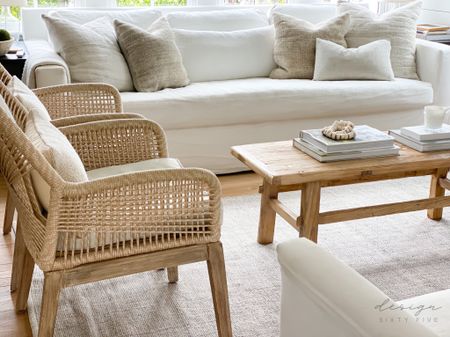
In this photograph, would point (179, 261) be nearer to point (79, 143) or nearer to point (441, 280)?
point (79, 143)

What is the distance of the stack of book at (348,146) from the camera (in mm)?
2824

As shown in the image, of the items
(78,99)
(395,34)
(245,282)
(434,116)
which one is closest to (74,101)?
(78,99)

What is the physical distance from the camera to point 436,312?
5.67ft

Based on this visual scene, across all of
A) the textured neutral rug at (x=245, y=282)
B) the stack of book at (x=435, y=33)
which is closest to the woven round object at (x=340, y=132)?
the textured neutral rug at (x=245, y=282)

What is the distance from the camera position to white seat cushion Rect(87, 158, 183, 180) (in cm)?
261

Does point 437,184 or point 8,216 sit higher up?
point 437,184

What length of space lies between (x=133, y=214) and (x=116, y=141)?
0.65m

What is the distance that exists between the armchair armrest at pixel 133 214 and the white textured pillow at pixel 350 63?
7.63 feet

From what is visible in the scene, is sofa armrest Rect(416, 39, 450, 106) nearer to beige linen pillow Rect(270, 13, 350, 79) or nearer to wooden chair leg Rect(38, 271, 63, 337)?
beige linen pillow Rect(270, 13, 350, 79)

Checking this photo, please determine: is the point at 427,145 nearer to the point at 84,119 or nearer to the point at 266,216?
the point at 266,216

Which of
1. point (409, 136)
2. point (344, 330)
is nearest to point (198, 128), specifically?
point (409, 136)

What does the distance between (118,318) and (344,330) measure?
1.36 meters

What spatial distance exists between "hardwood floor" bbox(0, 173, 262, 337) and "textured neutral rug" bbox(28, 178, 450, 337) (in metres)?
0.05

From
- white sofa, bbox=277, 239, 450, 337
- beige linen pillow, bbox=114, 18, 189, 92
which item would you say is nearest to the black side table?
beige linen pillow, bbox=114, 18, 189, 92
